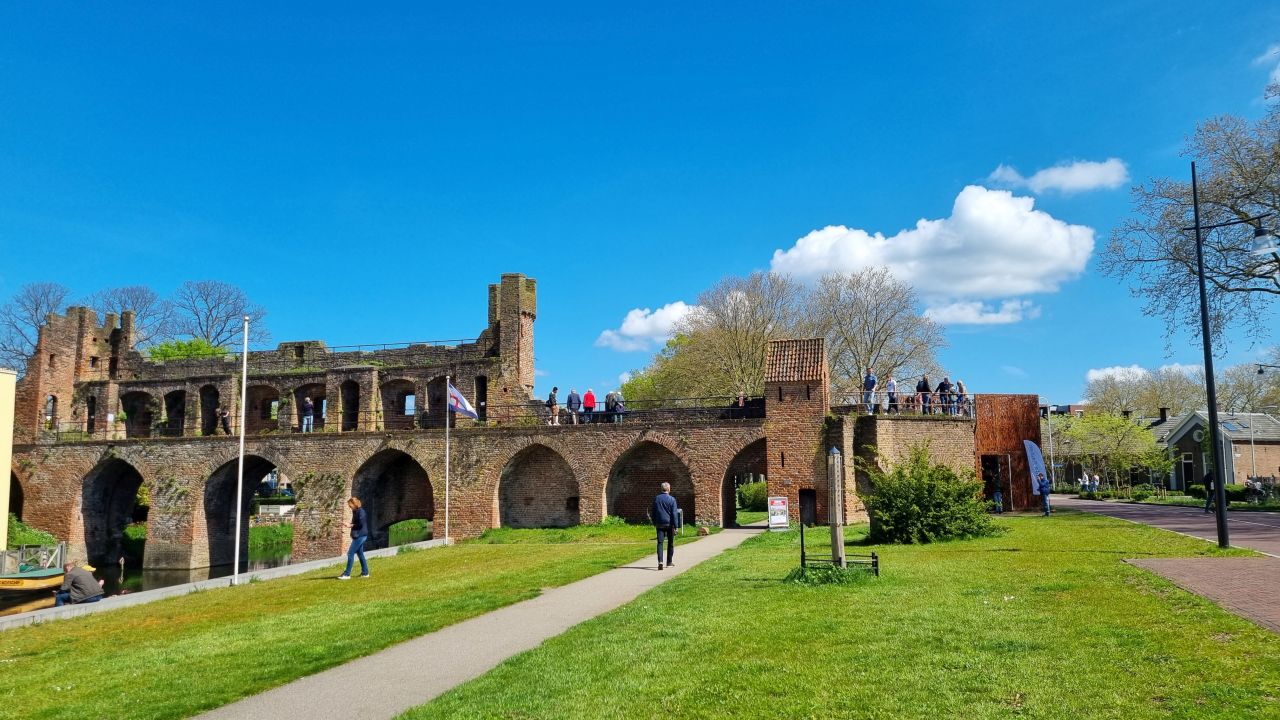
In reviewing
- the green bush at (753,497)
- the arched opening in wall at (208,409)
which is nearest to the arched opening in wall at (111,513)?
the arched opening in wall at (208,409)

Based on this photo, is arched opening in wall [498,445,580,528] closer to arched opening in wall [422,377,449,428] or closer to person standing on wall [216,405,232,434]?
arched opening in wall [422,377,449,428]

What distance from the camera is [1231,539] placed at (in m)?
16.9

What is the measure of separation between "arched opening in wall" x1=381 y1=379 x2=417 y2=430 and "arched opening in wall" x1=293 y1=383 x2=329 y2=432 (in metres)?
2.89

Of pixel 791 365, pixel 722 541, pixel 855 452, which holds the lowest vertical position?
pixel 722 541

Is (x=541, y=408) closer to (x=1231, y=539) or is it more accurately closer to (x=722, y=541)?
(x=722, y=541)

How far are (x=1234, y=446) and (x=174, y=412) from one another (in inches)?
A: 2353

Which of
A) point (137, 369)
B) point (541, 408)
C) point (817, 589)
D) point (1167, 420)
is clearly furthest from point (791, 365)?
point (1167, 420)

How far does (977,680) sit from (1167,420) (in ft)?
222

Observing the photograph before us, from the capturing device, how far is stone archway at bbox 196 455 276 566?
37.4 metres

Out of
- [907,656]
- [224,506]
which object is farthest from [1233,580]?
[224,506]

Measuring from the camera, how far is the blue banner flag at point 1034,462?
1082 inches

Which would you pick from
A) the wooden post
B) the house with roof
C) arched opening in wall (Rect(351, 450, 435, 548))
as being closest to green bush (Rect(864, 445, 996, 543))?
the wooden post

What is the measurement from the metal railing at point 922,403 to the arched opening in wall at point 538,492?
1119 centimetres

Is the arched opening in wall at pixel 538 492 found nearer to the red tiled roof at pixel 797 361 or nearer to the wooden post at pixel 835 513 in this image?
the red tiled roof at pixel 797 361
